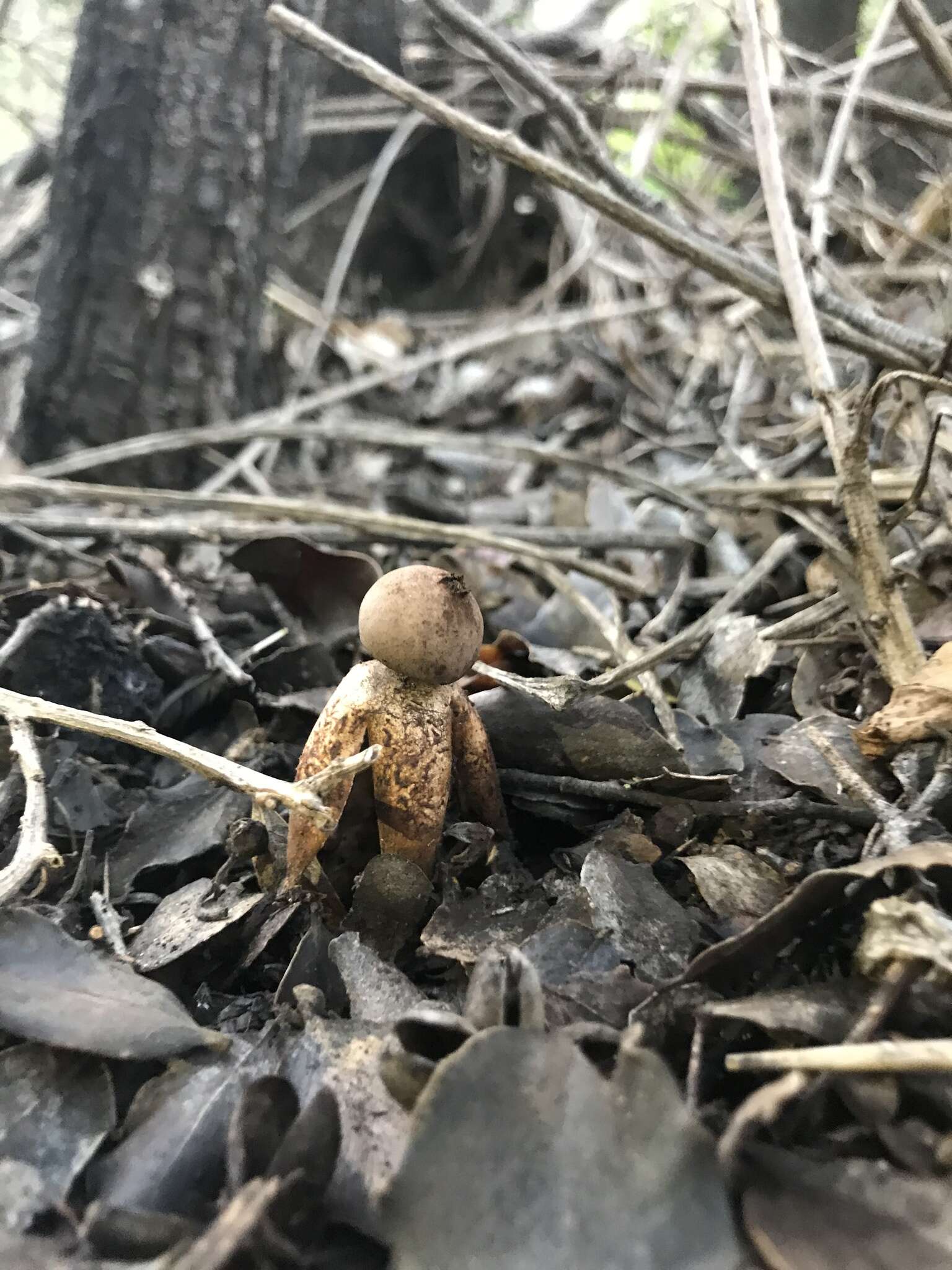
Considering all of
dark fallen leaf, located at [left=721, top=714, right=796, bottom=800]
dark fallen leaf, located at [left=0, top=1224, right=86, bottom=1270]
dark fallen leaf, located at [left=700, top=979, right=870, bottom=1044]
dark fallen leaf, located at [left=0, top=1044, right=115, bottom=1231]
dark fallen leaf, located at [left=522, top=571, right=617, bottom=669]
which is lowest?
dark fallen leaf, located at [left=0, top=1044, right=115, bottom=1231]

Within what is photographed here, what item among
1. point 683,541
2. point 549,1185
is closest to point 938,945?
point 549,1185

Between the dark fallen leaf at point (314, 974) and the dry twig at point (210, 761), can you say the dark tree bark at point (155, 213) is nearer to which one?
the dry twig at point (210, 761)

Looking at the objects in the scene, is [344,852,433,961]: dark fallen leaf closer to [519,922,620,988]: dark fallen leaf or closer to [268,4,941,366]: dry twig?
[519,922,620,988]: dark fallen leaf

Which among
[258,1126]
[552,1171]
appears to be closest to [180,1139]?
[258,1126]

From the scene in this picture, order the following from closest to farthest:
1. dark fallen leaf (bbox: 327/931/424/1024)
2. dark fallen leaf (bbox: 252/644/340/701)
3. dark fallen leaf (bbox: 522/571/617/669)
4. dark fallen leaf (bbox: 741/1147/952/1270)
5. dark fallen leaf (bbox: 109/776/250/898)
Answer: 1. dark fallen leaf (bbox: 741/1147/952/1270)
2. dark fallen leaf (bbox: 327/931/424/1024)
3. dark fallen leaf (bbox: 109/776/250/898)
4. dark fallen leaf (bbox: 252/644/340/701)
5. dark fallen leaf (bbox: 522/571/617/669)

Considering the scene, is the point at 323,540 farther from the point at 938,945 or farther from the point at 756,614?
the point at 938,945

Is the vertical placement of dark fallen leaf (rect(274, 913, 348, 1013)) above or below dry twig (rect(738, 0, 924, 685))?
below

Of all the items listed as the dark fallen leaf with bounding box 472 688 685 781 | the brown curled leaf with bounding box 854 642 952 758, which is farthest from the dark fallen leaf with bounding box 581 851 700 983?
the brown curled leaf with bounding box 854 642 952 758

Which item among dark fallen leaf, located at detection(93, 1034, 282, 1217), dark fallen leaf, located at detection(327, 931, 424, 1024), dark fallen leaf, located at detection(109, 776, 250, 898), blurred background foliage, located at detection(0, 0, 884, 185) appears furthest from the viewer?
blurred background foliage, located at detection(0, 0, 884, 185)
